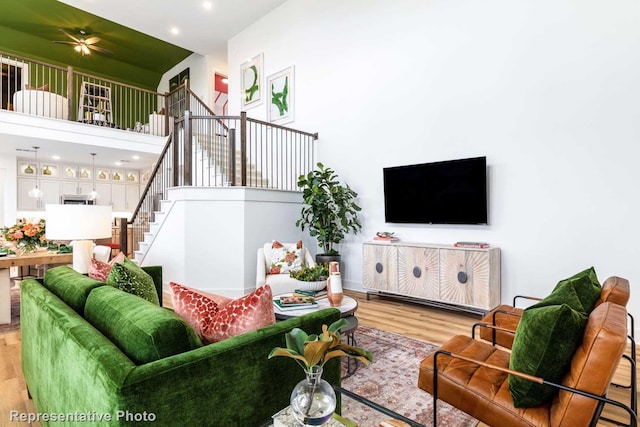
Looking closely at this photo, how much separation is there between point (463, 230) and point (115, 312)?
3.89 m

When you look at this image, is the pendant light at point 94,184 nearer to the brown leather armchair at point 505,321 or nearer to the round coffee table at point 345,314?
the round coffee table at point 345,314

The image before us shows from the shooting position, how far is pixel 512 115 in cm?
381

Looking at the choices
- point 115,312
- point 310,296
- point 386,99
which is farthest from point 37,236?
point 386,99

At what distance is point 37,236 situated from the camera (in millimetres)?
3992

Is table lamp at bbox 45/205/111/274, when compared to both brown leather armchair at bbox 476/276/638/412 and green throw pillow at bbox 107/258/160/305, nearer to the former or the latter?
green throw pillow at bbox 107/258/160/305

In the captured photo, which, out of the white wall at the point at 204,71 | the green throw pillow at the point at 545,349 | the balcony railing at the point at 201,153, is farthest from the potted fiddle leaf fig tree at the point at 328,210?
the white wall at the point at 204,71

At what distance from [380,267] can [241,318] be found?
10.9 ft

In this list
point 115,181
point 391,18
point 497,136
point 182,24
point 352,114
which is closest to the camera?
point 497,136

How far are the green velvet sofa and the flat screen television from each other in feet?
9.91

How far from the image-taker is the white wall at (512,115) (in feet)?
10.5

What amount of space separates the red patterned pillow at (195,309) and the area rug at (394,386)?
3.66ft

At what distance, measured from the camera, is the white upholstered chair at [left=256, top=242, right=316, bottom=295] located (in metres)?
4.01

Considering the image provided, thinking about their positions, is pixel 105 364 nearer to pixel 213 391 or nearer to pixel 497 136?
pixel 213 391

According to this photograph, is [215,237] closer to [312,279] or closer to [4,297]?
[312,279]
